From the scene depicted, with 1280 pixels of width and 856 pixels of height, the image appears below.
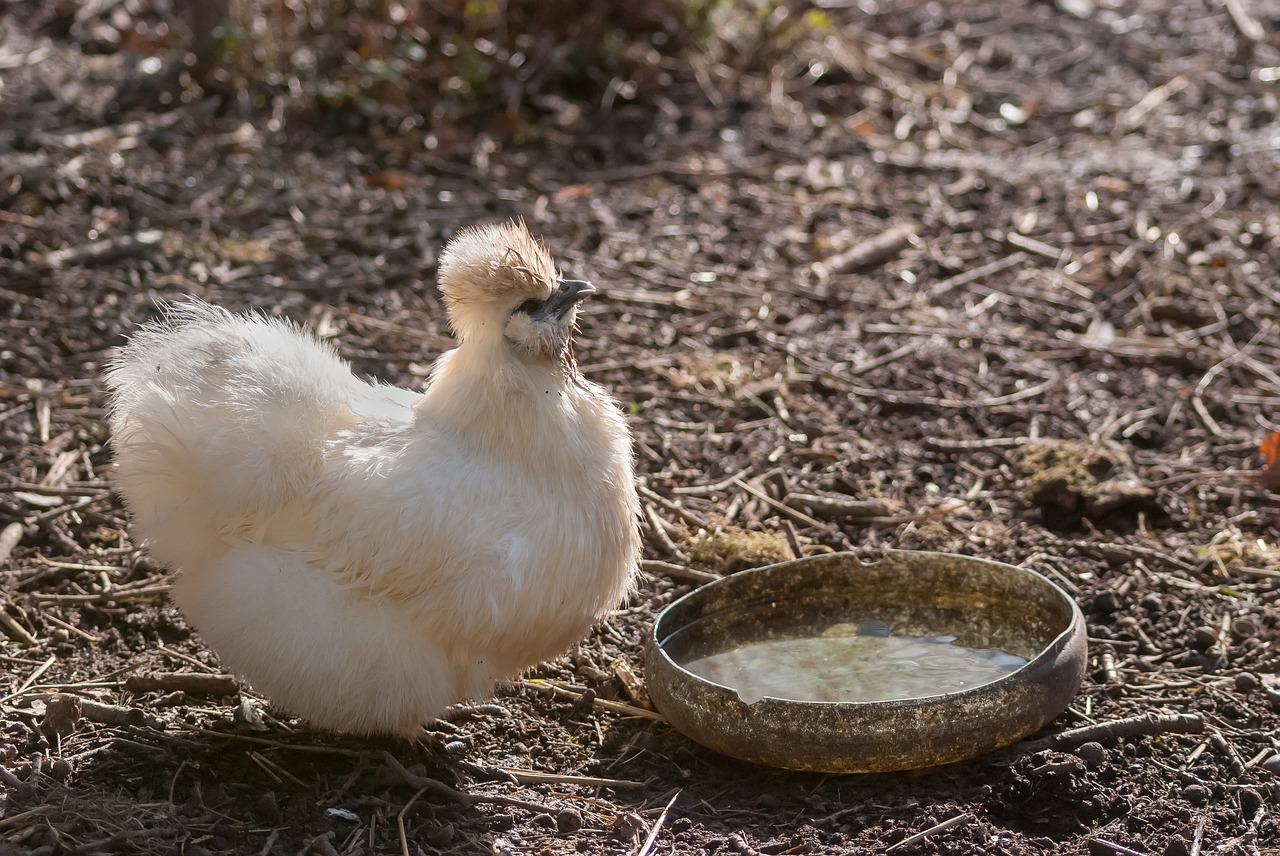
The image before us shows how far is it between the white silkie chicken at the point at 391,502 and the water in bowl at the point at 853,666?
0.54 metres

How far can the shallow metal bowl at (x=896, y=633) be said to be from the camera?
3.25 m

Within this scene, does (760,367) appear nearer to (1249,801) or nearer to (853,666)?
(853,666)

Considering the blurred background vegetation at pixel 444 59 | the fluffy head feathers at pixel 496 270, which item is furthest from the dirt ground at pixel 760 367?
the fluffy head feathers at pixel 496 270

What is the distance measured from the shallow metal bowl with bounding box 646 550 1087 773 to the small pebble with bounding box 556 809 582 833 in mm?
387

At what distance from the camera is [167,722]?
3.65 meters

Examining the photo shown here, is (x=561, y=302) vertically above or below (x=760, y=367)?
above

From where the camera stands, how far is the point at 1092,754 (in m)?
3.44

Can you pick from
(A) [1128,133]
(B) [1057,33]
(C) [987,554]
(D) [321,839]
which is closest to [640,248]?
(C) [987,554]

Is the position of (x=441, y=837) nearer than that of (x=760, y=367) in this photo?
Yes

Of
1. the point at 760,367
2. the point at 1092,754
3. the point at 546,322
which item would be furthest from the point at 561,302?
the point at 760,367

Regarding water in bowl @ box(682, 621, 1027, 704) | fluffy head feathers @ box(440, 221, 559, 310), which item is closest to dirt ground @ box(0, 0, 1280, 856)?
water in bowl @ box(682, 621, 1027, 704)

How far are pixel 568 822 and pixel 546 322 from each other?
1.26 m

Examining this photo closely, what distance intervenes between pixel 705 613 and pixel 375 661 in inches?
43.3

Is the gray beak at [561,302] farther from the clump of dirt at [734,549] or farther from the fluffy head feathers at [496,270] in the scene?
the clump of dirt at [734,549]
